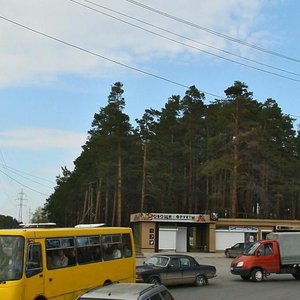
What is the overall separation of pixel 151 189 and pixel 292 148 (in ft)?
70.3

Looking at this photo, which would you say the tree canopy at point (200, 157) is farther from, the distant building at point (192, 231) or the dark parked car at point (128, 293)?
the dark parked car at point (128, 293)

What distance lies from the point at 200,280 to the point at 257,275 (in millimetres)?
4206

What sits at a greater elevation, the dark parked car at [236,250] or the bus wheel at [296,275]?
the dark parked car at [236,250]

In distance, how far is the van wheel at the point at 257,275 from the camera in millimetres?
25094

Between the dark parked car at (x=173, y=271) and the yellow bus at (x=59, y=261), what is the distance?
284 centimetres

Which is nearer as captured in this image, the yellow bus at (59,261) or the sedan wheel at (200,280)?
the yellow bus at (59,261)

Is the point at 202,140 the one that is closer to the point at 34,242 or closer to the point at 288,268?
the point at 288,268

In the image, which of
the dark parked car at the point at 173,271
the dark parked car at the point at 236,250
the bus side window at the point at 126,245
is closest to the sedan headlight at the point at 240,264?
the dark parked car at the point at 173,271

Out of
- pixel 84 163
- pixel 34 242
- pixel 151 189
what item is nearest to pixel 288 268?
pixel 34 242

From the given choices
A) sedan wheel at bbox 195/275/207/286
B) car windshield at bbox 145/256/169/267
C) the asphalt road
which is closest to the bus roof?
the asphalt road

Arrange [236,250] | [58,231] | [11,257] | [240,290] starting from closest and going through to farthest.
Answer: [11,257], [58,231], [240,290], [236,250]

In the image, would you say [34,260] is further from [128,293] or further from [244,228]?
[244,228]

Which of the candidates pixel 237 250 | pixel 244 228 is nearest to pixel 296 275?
pixel 237 250

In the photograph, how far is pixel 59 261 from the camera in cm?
1358
